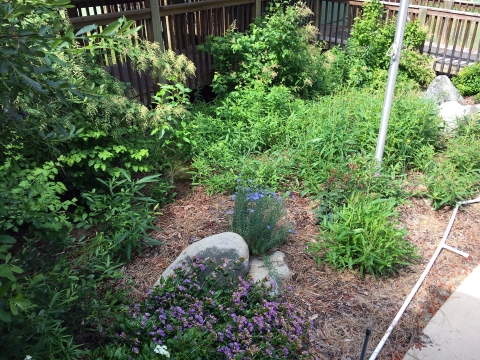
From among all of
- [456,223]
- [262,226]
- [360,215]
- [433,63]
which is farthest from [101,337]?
[433,63]

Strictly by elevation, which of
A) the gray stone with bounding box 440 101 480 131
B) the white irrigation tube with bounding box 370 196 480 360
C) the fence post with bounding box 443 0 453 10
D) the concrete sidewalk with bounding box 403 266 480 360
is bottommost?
the concrete sidewalk with bounding box 403 266 480 360

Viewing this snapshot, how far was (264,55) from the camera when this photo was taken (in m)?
6.20

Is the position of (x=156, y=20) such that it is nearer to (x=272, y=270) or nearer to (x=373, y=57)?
(x=272, y=270)

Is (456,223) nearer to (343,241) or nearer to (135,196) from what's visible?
(343,241)

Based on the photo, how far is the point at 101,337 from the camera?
2.66m

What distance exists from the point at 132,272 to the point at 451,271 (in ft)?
8.58

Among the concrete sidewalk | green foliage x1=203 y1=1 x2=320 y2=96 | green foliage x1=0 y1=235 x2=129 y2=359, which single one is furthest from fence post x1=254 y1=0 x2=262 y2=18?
the concrete sidewalk

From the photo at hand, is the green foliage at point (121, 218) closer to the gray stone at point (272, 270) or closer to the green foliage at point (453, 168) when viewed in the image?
the gray stone at point (272, 270)

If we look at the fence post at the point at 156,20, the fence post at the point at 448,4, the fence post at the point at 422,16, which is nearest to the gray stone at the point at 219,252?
the fence post at the point at 156,20

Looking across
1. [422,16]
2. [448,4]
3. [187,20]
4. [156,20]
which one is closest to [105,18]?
[156,20]

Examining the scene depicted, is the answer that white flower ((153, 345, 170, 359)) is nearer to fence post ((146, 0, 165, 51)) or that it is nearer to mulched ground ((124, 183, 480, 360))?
mulched ground ((124, 183, 480, 360))

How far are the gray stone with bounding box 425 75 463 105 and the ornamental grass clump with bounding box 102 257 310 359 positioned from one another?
16.9ft

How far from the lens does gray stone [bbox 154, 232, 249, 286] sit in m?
3.08

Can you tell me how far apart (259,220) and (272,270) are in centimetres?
45
